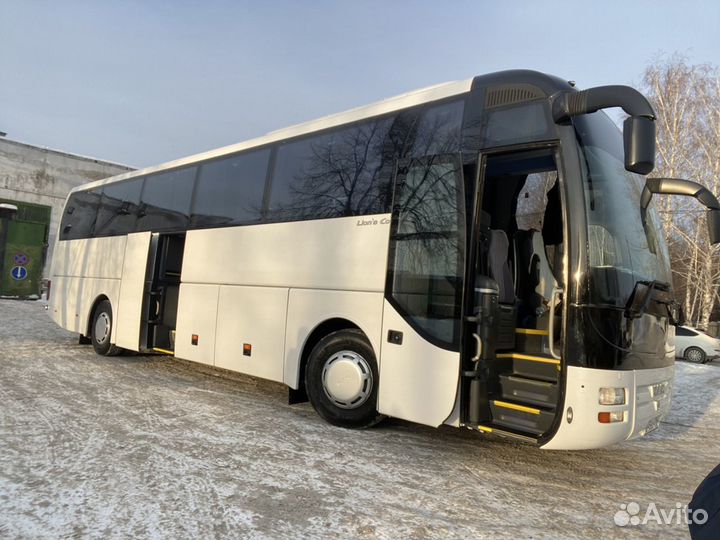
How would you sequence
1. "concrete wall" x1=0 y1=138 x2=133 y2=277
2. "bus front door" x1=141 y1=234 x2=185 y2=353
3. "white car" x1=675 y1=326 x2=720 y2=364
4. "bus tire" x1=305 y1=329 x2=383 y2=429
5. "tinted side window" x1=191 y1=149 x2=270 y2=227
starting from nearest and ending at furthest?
"bus tire" x1=305 y1=329 x2=383 y2=429
"tinted side window" x1=191 y1=149 x2=270 y2=227
"bus front door" x1=141 y1=234 x2=185 y2=353
"white car" x1=675 y1=326 x2=720 y2=364
"concrete wall" x1=0 y1=138 x2=133 y2=277

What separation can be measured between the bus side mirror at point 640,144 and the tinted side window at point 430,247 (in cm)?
146

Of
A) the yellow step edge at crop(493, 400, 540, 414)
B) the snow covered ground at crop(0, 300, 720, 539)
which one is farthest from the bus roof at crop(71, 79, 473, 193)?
the snow covered ground at crop(0, 300, 720, 539)

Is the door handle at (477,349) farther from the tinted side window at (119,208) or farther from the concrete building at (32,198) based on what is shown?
the concrete building at (32,198)

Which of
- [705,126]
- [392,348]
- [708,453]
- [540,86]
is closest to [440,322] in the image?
[392,348]

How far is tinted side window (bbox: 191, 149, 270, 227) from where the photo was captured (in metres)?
6.51

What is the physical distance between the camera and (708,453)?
5430 millimetres

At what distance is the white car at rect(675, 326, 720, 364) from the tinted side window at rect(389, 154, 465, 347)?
1731 cm

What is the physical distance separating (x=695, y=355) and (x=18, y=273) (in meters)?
27.2

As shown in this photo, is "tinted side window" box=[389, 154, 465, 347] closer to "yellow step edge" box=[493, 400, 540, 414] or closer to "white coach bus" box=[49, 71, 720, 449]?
"white coach bus" box=[49, 71, 720, 449]

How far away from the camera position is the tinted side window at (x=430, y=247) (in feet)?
14.4

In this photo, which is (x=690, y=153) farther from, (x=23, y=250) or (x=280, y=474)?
(x=23, y=250)

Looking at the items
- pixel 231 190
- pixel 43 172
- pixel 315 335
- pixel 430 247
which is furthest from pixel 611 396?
pixel 43 172

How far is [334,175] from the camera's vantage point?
555 centimetres

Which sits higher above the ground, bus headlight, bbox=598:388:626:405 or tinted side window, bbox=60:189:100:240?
tinted side window, bbox=60:189:100:240
